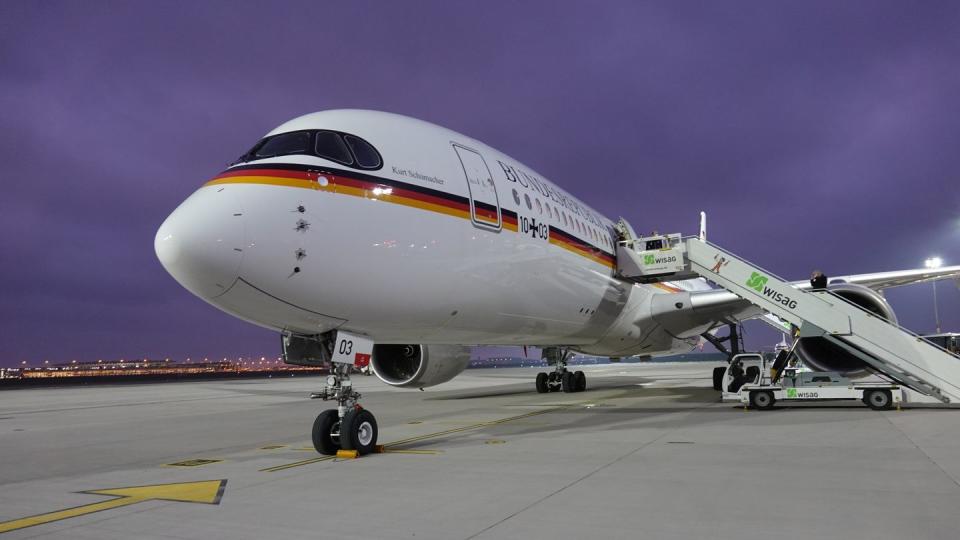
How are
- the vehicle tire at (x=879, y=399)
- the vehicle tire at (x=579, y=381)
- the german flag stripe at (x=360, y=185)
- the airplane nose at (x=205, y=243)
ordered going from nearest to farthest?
the airplane nose at (x=205, y=243), the german flag stripe at (x=360, y=185), the vehicle tire at (x=879, y=399), the vehicle tire at (x=579, y=381)

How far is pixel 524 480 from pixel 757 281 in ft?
25.5

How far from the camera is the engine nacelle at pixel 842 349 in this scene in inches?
452

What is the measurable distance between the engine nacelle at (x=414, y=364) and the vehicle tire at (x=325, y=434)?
9.86 feet

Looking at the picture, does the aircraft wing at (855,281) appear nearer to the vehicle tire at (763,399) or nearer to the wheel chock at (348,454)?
the vehicle tire at (763,399)

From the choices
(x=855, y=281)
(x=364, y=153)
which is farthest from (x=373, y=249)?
(x=855, y=281)

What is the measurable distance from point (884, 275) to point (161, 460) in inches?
543

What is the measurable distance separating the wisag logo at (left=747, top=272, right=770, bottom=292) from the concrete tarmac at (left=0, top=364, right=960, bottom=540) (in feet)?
7.26

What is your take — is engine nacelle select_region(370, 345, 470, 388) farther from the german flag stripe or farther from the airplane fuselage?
the german flag stripe

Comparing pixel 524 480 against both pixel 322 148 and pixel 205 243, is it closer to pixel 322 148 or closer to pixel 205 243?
pixel 205 243

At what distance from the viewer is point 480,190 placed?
26.4 feet

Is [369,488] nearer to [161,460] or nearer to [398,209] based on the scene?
[398,209]

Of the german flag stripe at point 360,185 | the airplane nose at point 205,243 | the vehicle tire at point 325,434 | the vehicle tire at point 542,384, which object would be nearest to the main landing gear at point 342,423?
the vehicle tire at point 325,434

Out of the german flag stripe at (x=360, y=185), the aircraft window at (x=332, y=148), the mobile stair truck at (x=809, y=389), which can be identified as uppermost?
the aircraft window at (x=332, y=148)

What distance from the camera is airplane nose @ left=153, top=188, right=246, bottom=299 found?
5426 mm
